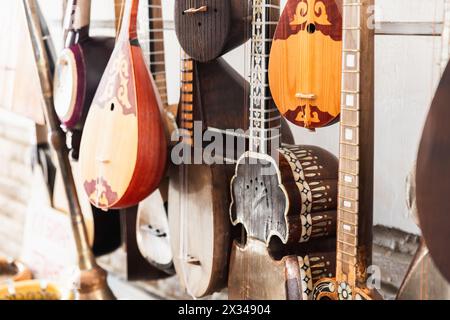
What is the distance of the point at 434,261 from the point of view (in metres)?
0.81

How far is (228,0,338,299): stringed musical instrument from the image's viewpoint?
958 millimetres

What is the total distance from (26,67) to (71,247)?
1.30 ft

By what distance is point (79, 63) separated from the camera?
4.28 ft

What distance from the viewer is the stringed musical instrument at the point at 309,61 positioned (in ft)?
2.85

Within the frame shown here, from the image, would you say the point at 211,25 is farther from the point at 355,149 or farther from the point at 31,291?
the point at 31,291

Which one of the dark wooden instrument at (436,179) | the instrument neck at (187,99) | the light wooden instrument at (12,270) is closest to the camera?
the dark wooden instrument at (436,179)

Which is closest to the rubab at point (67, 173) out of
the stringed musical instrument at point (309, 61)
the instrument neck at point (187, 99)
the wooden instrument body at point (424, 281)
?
the instrument neck at point (187, 99)

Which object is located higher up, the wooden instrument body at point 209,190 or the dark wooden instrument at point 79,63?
the dark wooden instrument at point 79,63

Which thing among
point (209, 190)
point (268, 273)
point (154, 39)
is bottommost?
point (268, 273)

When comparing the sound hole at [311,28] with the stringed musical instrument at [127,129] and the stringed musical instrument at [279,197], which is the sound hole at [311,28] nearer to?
the stringed musical instrument at [279,197]

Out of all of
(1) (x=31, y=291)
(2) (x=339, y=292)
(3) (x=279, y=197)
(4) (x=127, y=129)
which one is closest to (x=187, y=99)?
(4) (x=127, y=129)

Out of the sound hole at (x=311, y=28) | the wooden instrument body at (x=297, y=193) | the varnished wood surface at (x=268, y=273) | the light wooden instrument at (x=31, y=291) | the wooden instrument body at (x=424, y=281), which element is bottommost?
the light wooden instrument at (x=31, y=291)

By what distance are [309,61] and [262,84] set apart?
109mm

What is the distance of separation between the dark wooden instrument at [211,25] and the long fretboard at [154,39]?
0.12m
